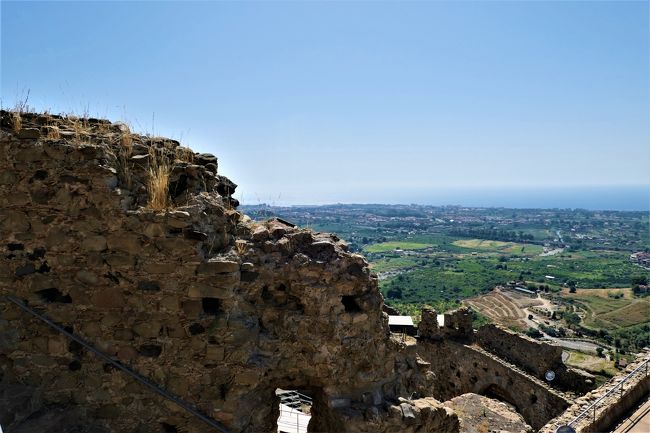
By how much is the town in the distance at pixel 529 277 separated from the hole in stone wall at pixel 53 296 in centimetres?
251

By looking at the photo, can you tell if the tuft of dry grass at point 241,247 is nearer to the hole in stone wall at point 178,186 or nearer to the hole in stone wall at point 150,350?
the hole in stone wall at point 178,186

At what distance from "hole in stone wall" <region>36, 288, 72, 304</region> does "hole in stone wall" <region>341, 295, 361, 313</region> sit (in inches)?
123

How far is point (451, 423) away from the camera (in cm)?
566

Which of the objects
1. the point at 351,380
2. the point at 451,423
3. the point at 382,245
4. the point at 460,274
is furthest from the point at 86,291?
the point at 382,245

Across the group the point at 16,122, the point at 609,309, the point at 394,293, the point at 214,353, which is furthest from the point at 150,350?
the point at 609,309

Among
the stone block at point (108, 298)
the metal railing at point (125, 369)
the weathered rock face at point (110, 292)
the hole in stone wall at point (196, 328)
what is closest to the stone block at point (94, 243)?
the weathered rock face at point (110, 292)

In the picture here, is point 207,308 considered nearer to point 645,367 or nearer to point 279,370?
point 279,370

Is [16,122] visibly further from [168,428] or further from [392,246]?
[392,246]

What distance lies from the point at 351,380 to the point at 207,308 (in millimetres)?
1943

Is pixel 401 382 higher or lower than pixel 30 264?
lower

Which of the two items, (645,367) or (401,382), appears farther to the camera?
(645,367)

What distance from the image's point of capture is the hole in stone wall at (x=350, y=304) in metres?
5.09

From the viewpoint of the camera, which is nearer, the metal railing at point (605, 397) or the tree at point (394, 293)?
the metal railing at point (605, 397)

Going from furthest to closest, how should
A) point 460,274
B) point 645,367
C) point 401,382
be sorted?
point 460,274, point 645,367, point 401,382
